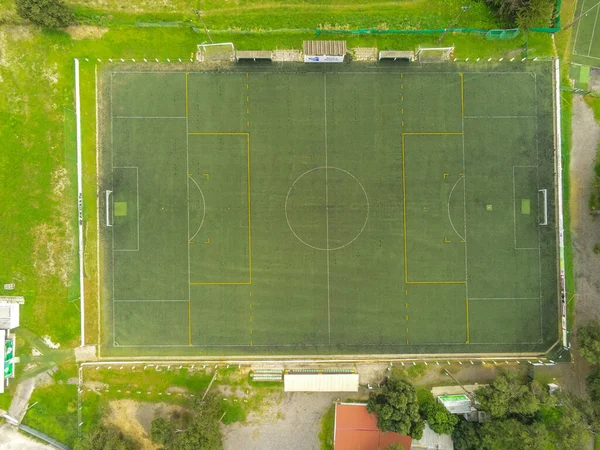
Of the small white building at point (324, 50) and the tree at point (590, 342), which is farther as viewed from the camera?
Answer: the small white building at point (324, 50)

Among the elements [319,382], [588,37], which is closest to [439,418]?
[319,382]

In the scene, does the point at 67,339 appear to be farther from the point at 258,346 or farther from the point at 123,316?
the point at 258,346

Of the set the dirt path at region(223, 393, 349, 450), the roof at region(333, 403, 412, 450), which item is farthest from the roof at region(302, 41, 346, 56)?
the roof at region(333, 403, 412, 450)

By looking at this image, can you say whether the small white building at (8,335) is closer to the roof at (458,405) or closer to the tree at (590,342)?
the roof at (458,405)

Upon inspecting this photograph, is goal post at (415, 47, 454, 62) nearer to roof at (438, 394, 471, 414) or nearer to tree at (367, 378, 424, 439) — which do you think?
tree at (367, 378, 424, 439)

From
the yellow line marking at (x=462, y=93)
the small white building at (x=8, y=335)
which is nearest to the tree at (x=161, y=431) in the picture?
the small white building at (x=8, y=335)

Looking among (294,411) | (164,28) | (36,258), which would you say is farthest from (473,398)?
(164,28)
